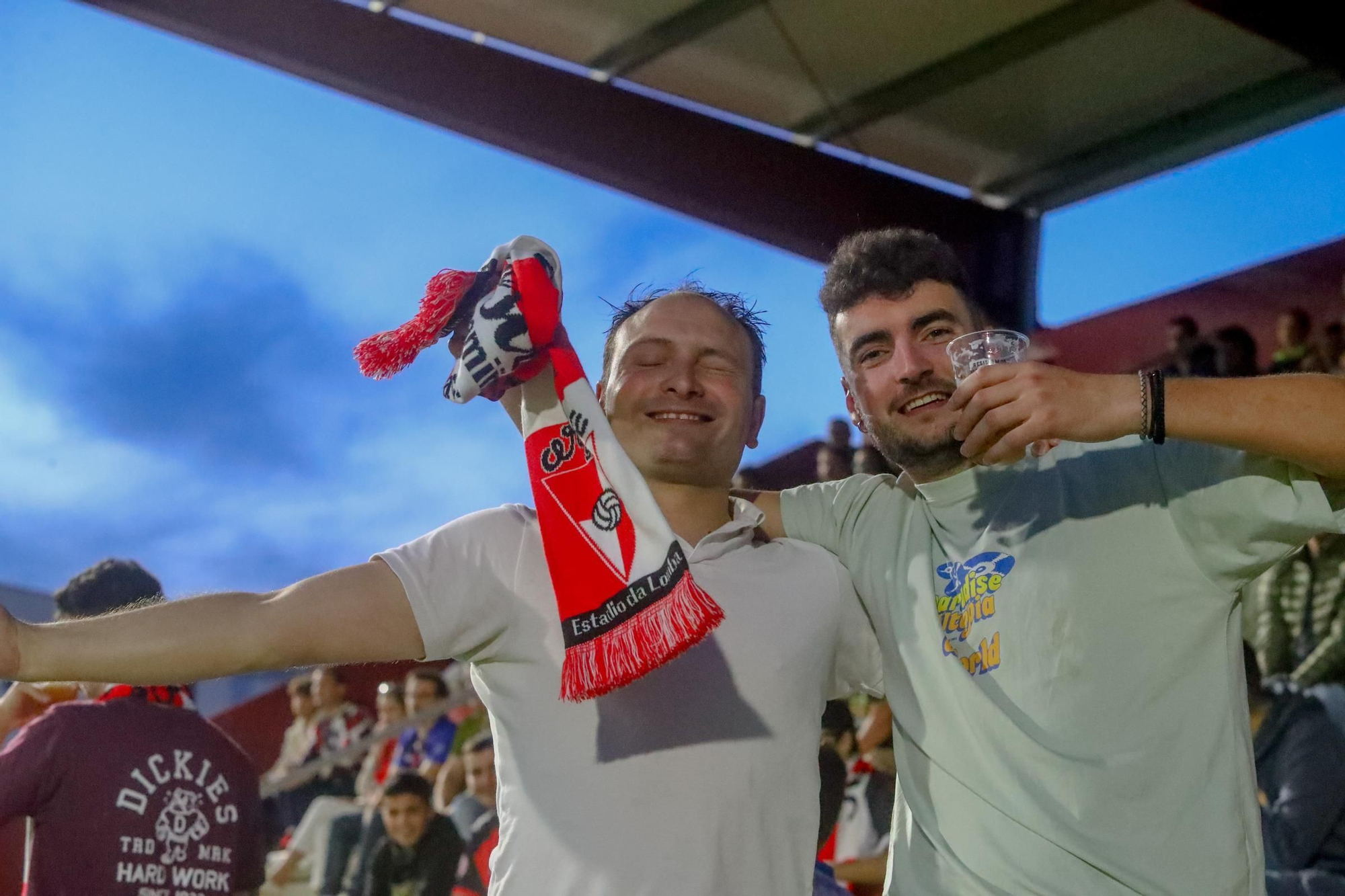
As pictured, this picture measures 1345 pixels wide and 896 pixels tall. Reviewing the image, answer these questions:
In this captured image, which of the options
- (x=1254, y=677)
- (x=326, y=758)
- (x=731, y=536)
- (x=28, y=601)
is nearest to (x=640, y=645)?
(x=731, y=536)

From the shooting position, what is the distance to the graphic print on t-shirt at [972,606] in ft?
6.16

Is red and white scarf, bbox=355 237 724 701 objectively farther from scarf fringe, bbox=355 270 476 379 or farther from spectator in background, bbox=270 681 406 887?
spectator in background, bbox=270 681 406 887

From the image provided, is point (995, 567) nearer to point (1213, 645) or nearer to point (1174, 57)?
point (1213, 645)

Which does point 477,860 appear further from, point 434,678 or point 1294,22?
point 1294,22

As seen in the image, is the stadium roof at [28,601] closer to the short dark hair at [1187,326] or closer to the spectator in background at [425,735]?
the spectator in background at [425,735]

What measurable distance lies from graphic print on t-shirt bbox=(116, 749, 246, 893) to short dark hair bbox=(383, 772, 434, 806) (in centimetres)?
200

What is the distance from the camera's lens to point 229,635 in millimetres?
1632

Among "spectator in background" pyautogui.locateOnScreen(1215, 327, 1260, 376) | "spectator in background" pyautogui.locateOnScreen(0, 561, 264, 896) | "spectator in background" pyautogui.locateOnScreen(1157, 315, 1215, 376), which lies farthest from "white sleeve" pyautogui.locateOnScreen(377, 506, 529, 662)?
"spectator in background" pyautogui.locateOnScreen(1215, 327, 1260, 376)

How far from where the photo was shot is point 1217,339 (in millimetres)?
7086

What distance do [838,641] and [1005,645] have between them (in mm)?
336

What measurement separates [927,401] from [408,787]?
415cm

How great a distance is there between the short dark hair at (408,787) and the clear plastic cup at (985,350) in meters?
4.35

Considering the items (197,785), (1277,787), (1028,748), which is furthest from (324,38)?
(1028,748)

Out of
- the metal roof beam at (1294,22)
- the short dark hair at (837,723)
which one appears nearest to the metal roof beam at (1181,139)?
the metal roof beam at (1294,22)
